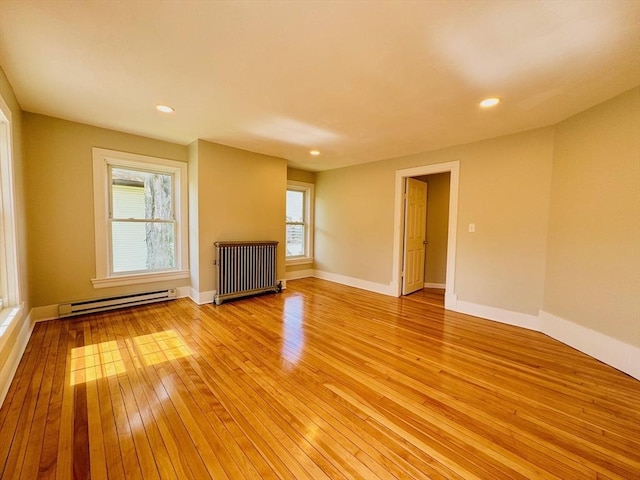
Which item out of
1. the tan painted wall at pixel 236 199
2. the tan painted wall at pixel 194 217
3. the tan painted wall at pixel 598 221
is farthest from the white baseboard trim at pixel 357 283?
the tan painted wall at pixel 194 217

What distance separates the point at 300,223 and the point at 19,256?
4190mm

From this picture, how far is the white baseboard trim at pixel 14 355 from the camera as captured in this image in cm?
182

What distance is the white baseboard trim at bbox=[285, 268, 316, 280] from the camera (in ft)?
18.8

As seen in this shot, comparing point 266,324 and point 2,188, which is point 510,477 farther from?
point 2,188

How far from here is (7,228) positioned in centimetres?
226

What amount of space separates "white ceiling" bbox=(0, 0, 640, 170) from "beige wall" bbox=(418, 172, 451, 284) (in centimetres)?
212

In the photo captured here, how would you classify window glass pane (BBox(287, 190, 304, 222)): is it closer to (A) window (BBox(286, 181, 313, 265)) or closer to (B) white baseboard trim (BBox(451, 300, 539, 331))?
(A) window (BBox(286, 181, 313, 265))

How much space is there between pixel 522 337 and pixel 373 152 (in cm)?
315

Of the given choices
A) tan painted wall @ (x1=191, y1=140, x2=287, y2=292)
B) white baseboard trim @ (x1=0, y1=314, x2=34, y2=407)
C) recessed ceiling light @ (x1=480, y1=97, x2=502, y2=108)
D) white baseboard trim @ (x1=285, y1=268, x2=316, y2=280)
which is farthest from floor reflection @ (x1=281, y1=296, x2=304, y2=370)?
recessed ceiling light @ (x1=480, y1=97, x2=502, y2=108)

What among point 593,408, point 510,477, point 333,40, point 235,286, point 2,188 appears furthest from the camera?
point 235,286

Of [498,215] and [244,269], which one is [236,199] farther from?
[498,215]

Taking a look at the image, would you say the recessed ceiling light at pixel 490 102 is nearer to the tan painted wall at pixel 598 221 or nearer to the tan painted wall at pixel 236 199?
the tan painted wall at pixel 598 221

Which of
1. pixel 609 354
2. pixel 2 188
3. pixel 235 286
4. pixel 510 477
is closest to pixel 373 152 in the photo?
pixel 235 286

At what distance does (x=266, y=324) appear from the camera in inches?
125
